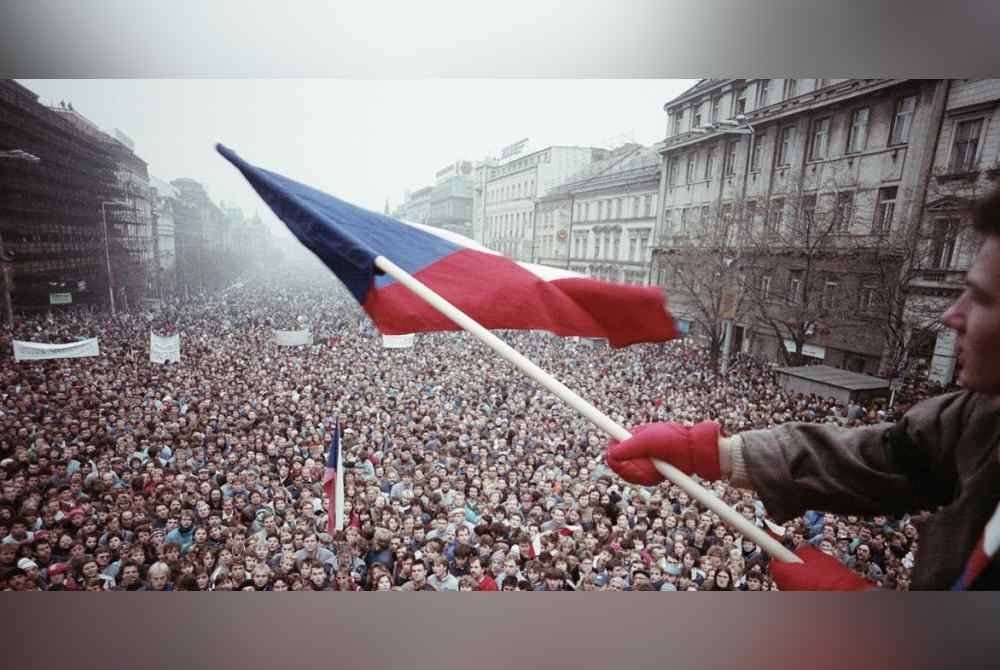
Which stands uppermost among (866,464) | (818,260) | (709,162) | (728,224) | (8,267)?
(709,162)

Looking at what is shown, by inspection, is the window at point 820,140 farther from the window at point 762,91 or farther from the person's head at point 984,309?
the person's head at point 984,309

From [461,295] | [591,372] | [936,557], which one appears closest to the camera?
[936,557]

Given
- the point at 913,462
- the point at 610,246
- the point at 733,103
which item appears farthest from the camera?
the point at 610,246

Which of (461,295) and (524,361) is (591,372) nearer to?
(461,295)

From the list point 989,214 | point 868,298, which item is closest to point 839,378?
point 868,298

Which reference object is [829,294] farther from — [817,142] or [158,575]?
[158,575]

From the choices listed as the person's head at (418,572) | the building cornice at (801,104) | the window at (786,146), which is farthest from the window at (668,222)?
the person's head at (418,572)
